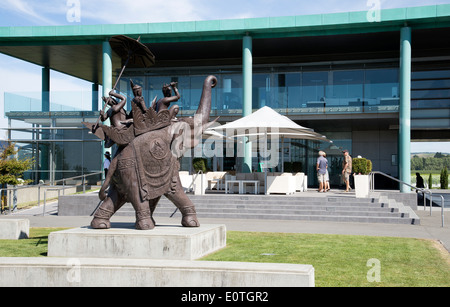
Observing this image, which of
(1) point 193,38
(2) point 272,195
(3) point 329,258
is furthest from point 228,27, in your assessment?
(3) point 329,258

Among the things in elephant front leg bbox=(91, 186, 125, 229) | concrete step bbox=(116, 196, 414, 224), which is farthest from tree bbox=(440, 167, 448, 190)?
elephant front leg bbox=(91, 186, 125, 229)

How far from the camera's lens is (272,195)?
1706 cm

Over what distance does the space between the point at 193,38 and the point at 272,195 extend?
31.1 feet

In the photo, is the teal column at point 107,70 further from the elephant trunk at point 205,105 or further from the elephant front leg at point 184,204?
the elephant front leg at point 184,204

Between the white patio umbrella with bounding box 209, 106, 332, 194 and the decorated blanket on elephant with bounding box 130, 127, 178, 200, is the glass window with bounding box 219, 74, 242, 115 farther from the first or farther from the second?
the decorated blanket on elephant with bounding box 130, 127, 178, 200

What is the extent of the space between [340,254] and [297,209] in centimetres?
675

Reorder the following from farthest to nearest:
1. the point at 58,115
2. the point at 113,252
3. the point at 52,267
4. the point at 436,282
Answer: the point at 58,115, the point at 113,252, the point at 436,282, the point at 52,267

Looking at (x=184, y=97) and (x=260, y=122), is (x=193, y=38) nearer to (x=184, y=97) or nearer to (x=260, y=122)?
(x=184, y=97)

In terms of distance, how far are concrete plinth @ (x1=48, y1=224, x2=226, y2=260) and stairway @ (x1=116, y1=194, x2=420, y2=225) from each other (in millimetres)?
6662

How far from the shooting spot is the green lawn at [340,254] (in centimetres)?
665

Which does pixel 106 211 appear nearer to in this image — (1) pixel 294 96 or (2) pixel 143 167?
(2) pixel 143 167

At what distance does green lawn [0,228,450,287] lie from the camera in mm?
6652

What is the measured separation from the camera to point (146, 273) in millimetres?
5574
